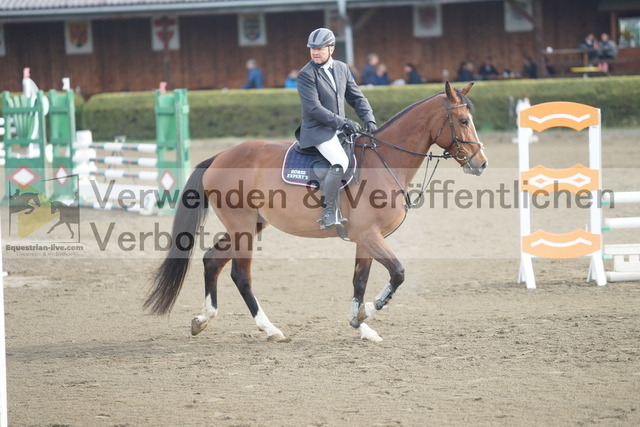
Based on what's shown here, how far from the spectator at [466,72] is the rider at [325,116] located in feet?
60.6

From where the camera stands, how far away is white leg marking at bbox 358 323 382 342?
284 inches

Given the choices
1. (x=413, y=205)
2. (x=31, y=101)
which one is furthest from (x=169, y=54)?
(x=413, y=205)

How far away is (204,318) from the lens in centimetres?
755

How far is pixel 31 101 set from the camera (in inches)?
592

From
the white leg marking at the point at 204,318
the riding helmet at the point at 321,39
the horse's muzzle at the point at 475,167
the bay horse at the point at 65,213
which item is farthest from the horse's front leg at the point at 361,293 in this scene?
the bay horse at the point at 65,213

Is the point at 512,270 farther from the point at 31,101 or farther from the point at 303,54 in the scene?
the point at 303,54

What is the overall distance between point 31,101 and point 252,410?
11.0 metres

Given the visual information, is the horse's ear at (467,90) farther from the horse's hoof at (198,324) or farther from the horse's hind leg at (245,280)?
the horse's hoof at (198,324)

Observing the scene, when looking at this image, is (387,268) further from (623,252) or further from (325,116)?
(623,252)

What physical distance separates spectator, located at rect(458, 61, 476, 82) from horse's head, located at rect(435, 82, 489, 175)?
18.4m

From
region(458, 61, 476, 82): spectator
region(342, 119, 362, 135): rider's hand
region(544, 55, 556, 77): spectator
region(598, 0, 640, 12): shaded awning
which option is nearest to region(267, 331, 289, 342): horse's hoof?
region(342, 119, 362, 135): rider's hand

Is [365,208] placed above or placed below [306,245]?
above

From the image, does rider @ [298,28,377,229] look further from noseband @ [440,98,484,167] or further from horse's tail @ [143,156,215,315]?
horse's tail @ [143,156,215,315]

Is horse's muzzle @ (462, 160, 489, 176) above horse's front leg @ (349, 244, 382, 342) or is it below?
above
